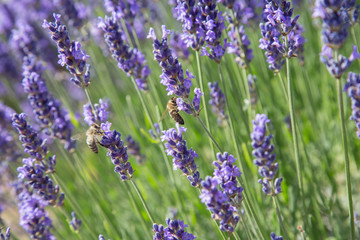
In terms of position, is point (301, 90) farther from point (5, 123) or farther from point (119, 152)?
point (5, 123)

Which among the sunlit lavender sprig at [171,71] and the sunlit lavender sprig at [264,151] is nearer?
the sunlit lavender sprig at [264,151]

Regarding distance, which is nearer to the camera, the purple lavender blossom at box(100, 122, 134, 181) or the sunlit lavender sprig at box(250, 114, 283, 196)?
the sunlit lavender sprig at box(250, 114, 283, 196)

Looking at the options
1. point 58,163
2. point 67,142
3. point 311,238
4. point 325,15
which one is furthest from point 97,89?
point 325,15

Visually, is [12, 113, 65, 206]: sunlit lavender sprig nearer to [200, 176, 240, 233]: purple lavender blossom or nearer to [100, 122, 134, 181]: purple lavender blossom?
[100, 122, 134, 181]: purple lavender blossom

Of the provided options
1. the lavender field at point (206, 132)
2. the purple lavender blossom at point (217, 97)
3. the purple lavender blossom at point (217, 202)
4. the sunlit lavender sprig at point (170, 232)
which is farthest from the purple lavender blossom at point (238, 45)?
the sunlit lavender sprig at point (170, 232)

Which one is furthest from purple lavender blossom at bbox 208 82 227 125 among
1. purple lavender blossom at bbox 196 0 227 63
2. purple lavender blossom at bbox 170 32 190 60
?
purple lavender blossom at bbox 170 32 190 60

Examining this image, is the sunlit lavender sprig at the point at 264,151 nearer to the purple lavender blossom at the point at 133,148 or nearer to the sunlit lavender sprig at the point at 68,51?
the sunlit lavender sprig at the point at 68,51

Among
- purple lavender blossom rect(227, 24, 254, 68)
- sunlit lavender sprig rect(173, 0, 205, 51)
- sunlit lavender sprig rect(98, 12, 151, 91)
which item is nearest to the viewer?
sunlit lavender sprig rect(173, 0, 205, 51)
